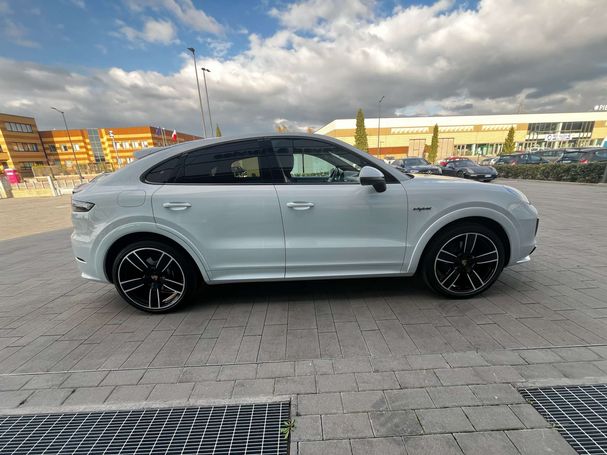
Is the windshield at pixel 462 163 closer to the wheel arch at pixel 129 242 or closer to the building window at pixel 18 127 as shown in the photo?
the wheel arch at pixel 129 242

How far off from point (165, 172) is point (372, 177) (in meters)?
2.01

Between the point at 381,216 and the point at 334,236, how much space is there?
50cm

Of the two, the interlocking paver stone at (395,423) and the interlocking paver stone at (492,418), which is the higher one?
the interlocking paver stone at (395,423)

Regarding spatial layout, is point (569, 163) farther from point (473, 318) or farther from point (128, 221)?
point (128, 221)

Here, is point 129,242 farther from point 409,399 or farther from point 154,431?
point 409,399

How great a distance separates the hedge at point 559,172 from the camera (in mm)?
13828

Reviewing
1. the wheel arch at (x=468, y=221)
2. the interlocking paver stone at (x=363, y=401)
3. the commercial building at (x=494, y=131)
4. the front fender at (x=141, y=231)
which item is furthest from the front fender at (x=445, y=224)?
the commercial building at (x=494, y=131)

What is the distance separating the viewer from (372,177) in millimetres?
2572

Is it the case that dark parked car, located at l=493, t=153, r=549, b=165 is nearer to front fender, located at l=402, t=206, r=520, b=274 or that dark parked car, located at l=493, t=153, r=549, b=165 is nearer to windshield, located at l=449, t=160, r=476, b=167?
windshield, located at l=449, t=160, r=476, b=167

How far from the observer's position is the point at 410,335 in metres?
2.51

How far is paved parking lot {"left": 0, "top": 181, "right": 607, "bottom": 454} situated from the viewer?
1.68m

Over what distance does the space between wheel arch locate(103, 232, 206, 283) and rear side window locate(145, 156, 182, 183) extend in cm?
54

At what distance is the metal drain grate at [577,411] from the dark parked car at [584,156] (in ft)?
59.6

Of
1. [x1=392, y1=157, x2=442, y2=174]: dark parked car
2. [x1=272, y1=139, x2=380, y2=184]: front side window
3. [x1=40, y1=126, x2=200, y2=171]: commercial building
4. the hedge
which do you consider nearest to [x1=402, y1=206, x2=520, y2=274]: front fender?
[x1=272, y1=139, x2=380, y2=184]: front side window
